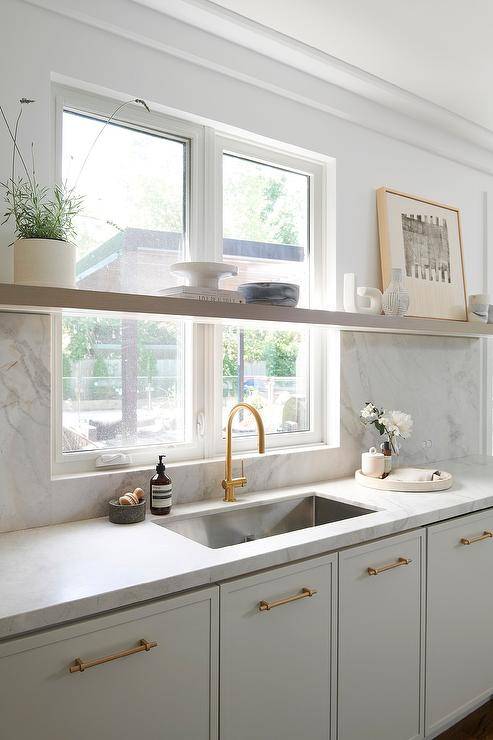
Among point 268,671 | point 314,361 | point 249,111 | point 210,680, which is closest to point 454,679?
point 268,671

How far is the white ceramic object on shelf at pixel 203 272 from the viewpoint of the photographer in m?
1.94

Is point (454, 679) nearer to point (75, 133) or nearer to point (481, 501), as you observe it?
point (481, 501)

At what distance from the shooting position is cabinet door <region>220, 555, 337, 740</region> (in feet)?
5.17

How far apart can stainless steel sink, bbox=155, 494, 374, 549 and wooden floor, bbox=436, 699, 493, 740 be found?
3.04ft

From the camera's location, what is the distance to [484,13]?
2.18m

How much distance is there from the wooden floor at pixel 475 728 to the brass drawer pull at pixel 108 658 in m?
1.50

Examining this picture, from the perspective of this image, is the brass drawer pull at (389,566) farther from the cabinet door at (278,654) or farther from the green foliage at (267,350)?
the green foliage at (267,350)

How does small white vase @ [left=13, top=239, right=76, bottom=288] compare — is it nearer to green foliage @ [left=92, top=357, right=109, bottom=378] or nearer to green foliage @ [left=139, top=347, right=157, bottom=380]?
green foliage @ [left=92, top=357, right=109, bottom=378]

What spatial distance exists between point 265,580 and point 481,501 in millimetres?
1115

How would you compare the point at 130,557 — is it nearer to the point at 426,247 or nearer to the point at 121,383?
the point at 121,383

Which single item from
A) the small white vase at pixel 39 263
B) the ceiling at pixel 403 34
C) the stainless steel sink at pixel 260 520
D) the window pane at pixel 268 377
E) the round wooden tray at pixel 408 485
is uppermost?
the ceiling at pixel 403 34

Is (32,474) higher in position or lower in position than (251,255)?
lower

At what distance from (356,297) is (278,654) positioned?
4.78 feet

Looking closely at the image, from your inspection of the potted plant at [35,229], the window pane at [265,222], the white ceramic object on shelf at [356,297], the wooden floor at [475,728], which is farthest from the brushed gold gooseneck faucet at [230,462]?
the wooden floor at [475,728]
